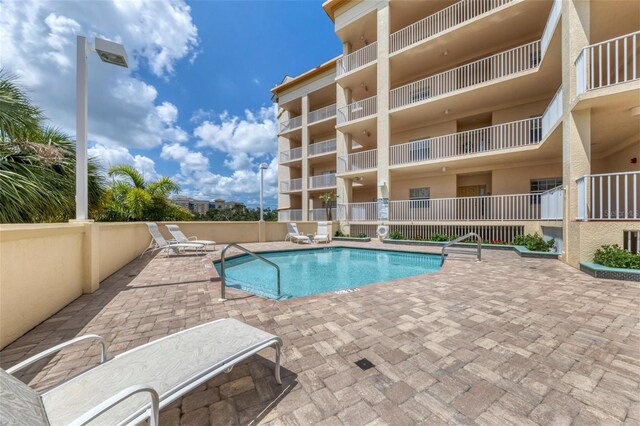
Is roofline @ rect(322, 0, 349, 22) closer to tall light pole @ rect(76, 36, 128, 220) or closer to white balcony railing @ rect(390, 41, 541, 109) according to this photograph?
white balcony railing @ rect(390, 41, 541, 109)

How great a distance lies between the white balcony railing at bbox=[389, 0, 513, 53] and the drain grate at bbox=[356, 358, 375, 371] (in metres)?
15.4

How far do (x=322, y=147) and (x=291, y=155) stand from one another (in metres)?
3.65

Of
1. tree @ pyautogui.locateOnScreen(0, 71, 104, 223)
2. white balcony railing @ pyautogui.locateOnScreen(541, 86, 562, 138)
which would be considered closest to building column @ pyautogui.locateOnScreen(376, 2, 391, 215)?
white balcony railing @ pyautogui.locateOnScreen(541, 86, 562, 138)

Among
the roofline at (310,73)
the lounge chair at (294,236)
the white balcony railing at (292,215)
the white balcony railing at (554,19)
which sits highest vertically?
the roofline at (310,73)

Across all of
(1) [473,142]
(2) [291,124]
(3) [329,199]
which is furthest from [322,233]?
(2) [291,124]

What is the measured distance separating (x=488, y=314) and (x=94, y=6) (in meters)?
11.2

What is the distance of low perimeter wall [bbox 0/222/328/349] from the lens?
3.00 metres

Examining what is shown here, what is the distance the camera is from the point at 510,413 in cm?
190

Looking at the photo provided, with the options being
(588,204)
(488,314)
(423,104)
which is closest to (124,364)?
(488,314)

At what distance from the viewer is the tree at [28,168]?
5297 mm

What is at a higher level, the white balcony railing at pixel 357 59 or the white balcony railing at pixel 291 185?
the white balcony railing at pixel 357 59

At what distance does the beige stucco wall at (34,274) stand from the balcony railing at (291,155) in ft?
61.6

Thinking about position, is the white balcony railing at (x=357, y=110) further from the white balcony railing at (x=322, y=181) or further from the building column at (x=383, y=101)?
the white balcony railing at (x=322, y=181)

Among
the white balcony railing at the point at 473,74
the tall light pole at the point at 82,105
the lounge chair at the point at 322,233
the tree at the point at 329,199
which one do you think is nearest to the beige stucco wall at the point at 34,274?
the tall light pole at the point at 82,105
